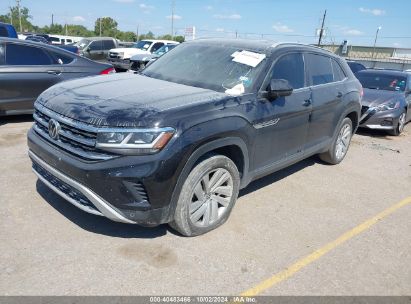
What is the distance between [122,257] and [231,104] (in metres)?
1.66

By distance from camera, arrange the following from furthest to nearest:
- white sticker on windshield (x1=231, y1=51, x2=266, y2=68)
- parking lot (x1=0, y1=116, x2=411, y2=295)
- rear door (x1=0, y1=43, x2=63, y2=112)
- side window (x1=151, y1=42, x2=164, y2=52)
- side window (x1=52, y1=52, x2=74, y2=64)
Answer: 1. side window (x1=151, y1=42, x2=164, y2=52)
2. side window (x1=52, y1=52, x2=74, y2=64)
3. rear door (x1=0, y1=43, x2=63, y2=112)
4. white sticker on windshield (x1=231, y1=51, x2=266, y2=68)
5. parking lot (x1=0, y1=116, x2=411, y2=295)

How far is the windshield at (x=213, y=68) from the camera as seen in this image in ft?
12.8

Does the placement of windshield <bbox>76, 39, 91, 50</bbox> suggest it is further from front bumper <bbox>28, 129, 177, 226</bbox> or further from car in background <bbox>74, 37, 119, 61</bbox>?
front bumper <bbox>28, 129, 177, 226</bbox>

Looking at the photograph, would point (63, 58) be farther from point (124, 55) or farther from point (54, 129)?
point (124, 55)

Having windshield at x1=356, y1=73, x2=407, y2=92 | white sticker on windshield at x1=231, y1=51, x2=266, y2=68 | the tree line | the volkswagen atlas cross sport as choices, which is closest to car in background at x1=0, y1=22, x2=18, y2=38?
the volkswagen atlas cross sport

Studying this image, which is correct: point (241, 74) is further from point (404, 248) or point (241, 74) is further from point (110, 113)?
point (404, 248)

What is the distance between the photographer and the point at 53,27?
92938mm

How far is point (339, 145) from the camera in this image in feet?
20.1

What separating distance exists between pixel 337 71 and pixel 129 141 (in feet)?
12.9

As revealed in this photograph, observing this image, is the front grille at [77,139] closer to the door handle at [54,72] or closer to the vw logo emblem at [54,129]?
the vw logo emblem at [54,129]

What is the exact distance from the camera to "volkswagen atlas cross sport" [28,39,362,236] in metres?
2.95

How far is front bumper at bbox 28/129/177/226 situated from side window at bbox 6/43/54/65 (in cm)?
430

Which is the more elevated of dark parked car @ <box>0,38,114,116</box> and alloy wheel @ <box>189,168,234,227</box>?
dark parked car @ <box>0,38,114,116</box>

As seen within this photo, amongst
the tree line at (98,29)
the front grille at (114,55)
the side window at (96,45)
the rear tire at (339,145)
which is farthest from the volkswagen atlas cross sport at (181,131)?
the tree line at (98,29)
